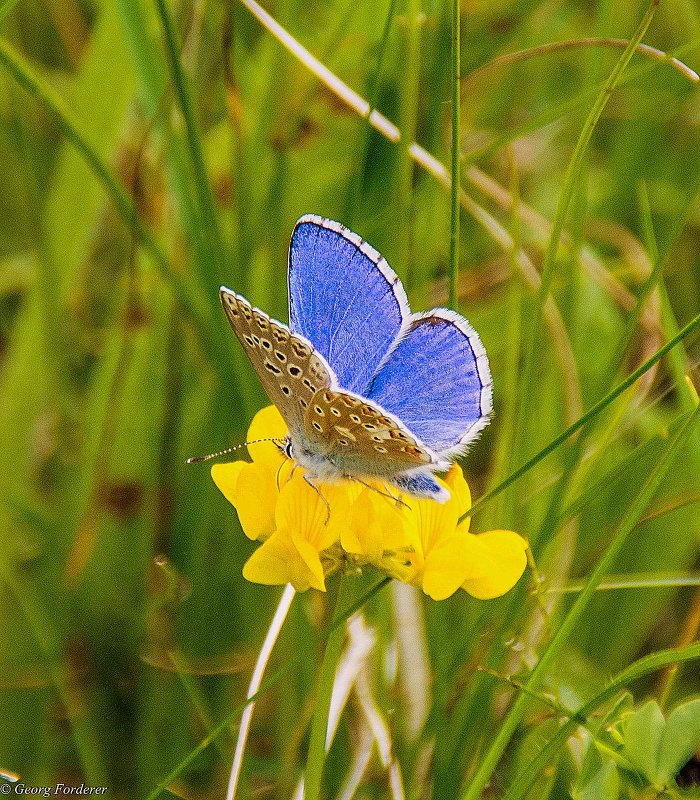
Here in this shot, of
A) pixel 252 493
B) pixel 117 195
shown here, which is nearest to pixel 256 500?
pixel 252 493

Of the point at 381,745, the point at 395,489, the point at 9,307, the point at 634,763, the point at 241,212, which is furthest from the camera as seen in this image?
the point at 9,307

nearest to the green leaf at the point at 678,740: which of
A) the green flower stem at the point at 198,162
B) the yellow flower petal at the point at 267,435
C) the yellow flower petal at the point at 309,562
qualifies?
the yellow flower petal at the point at 309,562

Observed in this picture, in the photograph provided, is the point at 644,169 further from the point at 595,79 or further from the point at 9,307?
the point at 9,307

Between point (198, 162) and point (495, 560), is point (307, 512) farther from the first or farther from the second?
point (198, 162)

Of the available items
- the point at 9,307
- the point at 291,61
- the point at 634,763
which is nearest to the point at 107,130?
the point at 291,61

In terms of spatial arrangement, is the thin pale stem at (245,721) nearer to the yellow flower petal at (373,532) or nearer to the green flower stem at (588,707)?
the yellow flower petal at (373,532)
